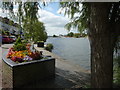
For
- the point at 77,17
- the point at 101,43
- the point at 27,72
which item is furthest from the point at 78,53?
the point at 101,43

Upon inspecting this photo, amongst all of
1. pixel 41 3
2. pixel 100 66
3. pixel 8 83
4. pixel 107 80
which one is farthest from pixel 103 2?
pixel 8 83

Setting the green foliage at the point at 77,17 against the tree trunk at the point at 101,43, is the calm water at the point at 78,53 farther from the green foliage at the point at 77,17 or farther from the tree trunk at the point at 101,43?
the tree trunk at the point at 101,43

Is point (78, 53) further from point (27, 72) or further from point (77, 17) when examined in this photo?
point (27, 72)

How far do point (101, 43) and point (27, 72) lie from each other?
2.78 meters

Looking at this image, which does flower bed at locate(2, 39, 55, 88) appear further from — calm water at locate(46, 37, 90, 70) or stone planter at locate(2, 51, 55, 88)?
calm water at locate(46, 37, 90, 70)

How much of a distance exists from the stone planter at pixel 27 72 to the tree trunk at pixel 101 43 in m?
2.48

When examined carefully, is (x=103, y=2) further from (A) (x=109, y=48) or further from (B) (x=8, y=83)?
(B) (x=8, y=83)

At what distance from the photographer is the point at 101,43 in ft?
7.75

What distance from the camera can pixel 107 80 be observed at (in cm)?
248

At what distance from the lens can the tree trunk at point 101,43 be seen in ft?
7.74

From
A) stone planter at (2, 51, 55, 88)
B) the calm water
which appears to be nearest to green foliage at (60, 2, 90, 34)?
stone planter at (2, 51, 55, 88)

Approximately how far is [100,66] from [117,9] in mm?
1280

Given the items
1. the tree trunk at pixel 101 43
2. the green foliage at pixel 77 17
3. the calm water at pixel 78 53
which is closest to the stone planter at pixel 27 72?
the green foliage at pixel 77 17

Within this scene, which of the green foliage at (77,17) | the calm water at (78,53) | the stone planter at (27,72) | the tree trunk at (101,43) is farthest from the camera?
the calm water at (78,53)
